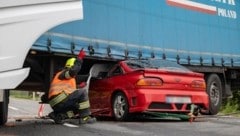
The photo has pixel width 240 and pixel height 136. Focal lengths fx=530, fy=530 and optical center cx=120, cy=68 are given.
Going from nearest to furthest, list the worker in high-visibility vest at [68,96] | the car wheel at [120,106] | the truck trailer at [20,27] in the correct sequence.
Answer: the truck trailer at [20,27], the worker in high-visibility vest at [68,96], the car wheel at [120,106]

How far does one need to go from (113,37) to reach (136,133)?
11.1 feet

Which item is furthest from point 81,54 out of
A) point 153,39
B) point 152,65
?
point 153,39

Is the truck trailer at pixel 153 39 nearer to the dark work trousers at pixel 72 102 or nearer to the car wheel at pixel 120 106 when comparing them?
the dark work trousers at pixel 72 102

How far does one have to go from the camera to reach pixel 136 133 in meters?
7.90

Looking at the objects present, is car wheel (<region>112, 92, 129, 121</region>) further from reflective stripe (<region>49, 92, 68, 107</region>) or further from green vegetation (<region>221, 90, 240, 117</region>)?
green vegetation (<region>221, 90, 240, 117</region>)

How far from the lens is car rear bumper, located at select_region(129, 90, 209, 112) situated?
9812mm

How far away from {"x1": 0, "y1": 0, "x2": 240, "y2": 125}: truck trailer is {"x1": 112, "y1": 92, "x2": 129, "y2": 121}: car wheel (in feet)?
2.94

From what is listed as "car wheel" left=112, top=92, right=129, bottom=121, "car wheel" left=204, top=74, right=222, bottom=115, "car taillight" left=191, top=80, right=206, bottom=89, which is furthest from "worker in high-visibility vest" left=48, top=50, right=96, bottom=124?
"car wheel" left=204, top=74, right=222, bottom=115

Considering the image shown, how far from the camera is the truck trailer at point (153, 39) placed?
9.72 metres

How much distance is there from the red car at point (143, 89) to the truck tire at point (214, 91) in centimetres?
274

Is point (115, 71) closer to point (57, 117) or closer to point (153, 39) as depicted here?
point (153, 39)

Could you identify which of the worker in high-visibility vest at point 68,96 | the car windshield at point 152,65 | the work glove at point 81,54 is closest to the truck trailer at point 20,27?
the worker in high-visibility vest at point 68,96

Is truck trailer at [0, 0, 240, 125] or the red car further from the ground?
truck trailer at [0, 0, 240, 125]

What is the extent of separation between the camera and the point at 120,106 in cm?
1038
